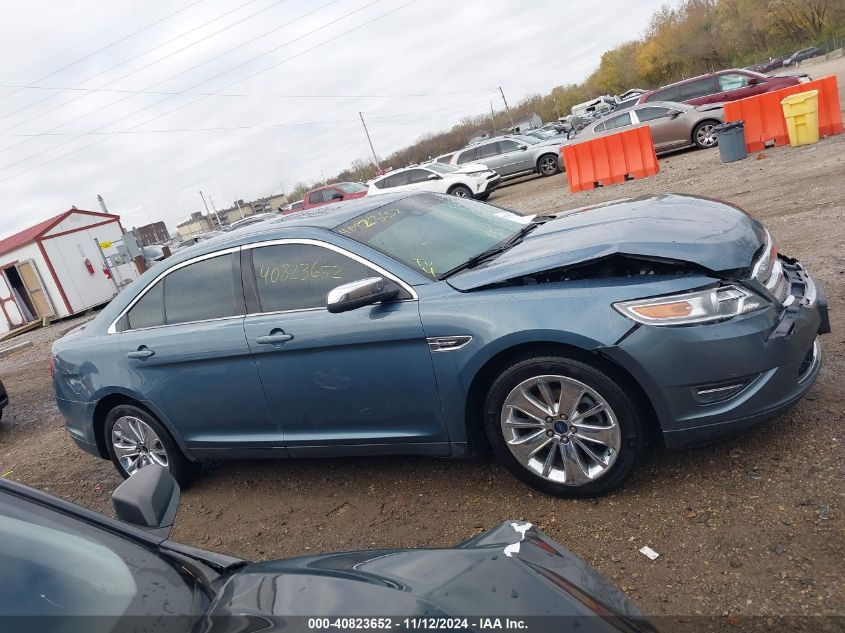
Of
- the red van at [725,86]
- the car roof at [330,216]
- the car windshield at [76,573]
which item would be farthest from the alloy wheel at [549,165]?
the car windshield at [76,573]

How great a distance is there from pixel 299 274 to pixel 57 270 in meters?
22.1

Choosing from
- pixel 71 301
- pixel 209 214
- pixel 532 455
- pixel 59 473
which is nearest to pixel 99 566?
pixel 532 455

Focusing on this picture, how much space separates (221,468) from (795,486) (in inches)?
158

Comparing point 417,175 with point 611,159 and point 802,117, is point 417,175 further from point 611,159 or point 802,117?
point 802,117

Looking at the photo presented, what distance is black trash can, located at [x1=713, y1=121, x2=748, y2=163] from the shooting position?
1335cm

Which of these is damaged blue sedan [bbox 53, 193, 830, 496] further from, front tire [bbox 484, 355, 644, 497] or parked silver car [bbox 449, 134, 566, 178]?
parked silver car [bbox 449, 134, 566, 178]

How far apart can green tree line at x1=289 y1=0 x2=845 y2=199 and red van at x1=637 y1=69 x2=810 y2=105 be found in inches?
2035

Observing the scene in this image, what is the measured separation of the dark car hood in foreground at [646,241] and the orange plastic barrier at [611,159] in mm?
11432

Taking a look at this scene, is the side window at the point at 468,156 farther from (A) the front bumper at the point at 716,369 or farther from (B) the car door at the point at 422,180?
(A) the front bumper at the point at 716,369

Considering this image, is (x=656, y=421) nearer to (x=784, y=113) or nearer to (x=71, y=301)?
(x=784, y=113)

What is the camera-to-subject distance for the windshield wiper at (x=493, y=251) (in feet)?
11.9

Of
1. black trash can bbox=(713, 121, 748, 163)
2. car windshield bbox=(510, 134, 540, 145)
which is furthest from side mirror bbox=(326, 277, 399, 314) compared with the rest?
car windshield bbox=(510, 134, 540, 145)

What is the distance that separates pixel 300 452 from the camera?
4.01 m

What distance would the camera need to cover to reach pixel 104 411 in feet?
16.0
